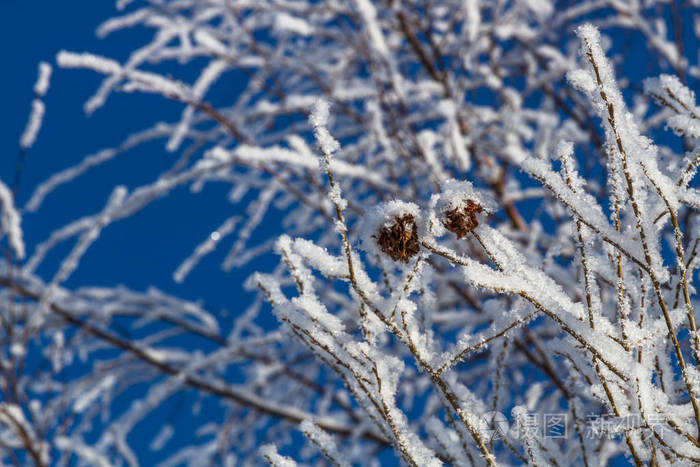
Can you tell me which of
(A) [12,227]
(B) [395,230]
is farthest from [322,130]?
(A) [12,227]

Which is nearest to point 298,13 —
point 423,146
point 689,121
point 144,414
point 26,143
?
point 423,146

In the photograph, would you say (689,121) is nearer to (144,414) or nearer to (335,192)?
(335,192)

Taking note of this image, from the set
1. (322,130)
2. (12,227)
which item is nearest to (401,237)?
(322,130)

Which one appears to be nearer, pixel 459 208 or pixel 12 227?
pixel 459 208

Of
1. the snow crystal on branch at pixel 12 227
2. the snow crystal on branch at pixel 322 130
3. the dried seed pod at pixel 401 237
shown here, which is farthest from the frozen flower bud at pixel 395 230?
the snow crystal on branch at pixel 12 227

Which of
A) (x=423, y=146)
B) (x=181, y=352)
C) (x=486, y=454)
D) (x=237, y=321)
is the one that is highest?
(x=423, y=146)

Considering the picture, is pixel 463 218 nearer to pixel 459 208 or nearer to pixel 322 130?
pixel 459 208

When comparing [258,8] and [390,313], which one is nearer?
[390,313]
